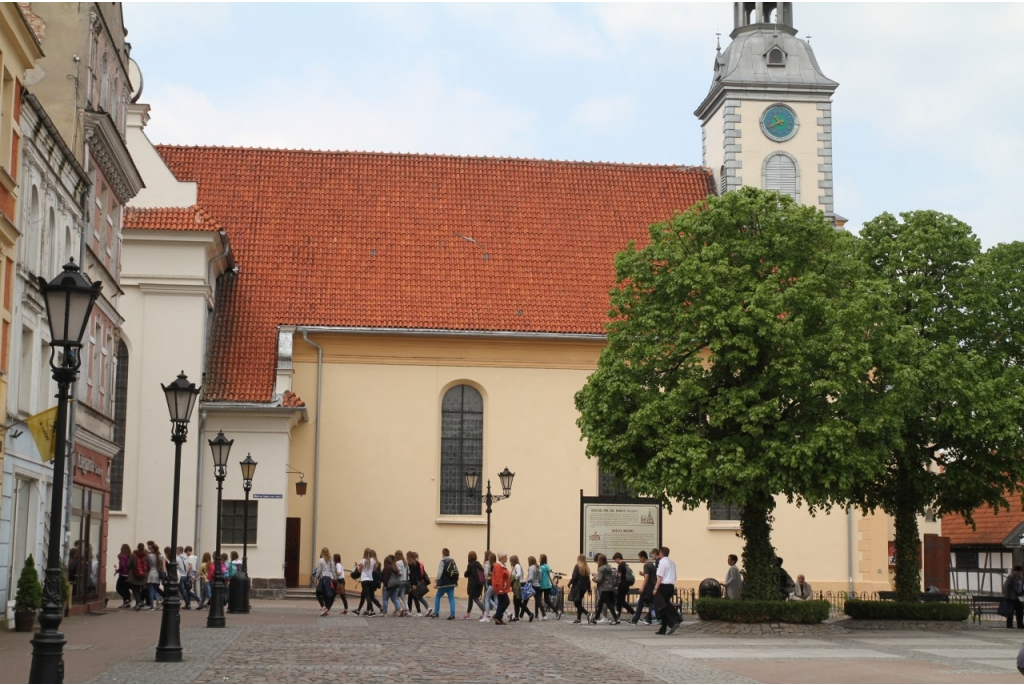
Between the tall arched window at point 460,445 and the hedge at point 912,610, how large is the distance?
1537cm

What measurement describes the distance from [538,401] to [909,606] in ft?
52.7

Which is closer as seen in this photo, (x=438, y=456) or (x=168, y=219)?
(x=168, y=219)

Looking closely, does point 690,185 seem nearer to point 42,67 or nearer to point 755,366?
point 755,366

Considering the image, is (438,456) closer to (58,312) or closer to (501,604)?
(501,604)

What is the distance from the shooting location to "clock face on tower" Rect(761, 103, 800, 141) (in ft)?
157

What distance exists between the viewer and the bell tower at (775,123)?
47.8 m

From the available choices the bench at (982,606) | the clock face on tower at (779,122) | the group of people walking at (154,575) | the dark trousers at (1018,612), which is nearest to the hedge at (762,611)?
the dark trousers at (1018,612)

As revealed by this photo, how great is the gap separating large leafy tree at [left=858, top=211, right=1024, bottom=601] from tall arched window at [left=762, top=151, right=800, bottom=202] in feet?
50.4

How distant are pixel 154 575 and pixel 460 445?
41.0 ft

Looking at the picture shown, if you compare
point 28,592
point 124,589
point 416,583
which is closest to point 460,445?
point 416,583

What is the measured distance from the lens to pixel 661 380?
29234 millimetres

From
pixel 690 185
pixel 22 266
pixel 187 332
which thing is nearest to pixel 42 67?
pixel 22 266

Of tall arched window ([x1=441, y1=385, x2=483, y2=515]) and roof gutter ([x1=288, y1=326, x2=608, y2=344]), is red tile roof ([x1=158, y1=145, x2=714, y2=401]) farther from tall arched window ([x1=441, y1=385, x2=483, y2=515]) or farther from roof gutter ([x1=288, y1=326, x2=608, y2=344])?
tall arched window ([x1=441, y1=385, x2=483, y2=515])

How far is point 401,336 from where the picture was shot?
42531mm
